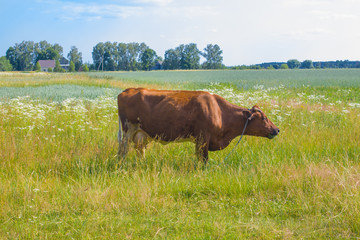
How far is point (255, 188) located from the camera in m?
5.21

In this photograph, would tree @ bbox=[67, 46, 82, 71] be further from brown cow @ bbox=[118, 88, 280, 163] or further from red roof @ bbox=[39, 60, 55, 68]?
brown cow @ bbox=[118, 88, 280, 163]

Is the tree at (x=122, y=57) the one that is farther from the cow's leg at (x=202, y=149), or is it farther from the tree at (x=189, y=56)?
the cow's leg at (x=202, y=149)

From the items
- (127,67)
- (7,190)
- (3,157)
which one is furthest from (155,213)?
(127,67)

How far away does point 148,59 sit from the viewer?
120 meters

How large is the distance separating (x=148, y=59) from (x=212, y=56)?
906 inches

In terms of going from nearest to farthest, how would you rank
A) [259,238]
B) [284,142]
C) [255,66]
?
[259,238] < [284,142] < [255,66]

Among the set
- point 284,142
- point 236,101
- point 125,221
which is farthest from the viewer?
point 236,101

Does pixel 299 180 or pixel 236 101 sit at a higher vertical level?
pixel 236 101

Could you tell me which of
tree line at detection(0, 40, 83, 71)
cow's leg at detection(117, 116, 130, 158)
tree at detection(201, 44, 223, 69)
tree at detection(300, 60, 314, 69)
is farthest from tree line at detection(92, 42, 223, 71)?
cow's leg at detection(117, 116, 130, 158)

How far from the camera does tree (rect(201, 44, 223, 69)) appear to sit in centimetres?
11573

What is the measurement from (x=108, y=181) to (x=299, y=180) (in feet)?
9.97

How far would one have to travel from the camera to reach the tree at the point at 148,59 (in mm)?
120125

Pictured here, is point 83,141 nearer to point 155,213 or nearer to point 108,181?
point 108,181

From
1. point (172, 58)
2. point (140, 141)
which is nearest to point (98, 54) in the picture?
point (172, 58)
